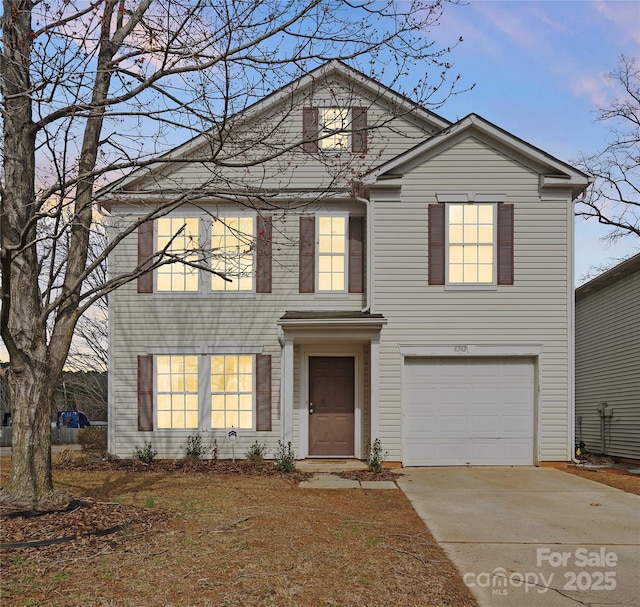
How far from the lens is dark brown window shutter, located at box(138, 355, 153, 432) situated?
13.1m

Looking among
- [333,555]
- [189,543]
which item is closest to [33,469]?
[189,543]

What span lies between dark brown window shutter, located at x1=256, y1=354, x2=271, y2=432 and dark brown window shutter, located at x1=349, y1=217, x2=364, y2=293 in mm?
2325

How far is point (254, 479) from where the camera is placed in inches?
426

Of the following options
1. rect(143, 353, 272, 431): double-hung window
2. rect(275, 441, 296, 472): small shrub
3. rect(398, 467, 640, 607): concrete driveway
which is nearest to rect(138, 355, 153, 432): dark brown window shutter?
rect(143, 353, 272, 431): double-hung window

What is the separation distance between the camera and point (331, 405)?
1308cm

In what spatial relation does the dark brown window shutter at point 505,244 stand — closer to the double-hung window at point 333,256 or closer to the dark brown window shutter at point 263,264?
the double-hung window at point 333,256

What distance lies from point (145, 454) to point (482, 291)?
746cm

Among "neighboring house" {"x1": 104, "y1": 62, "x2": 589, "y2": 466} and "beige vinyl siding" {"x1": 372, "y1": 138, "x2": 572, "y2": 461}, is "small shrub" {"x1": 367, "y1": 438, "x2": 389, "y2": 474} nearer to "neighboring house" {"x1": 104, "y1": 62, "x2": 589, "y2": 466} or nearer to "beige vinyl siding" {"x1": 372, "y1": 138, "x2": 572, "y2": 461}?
"neighboring house" {"x1": 104, "y1": 62, "x2": 589, "y2": 466}

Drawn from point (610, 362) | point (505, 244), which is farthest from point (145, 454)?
point (610, 362)

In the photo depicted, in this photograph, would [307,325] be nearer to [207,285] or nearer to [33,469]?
[207,285]

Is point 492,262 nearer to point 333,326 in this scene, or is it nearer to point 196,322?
point 333,326

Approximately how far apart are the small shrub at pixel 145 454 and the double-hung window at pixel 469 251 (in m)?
6.87

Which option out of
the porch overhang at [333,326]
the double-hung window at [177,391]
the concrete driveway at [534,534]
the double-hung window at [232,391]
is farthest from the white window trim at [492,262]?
the double-hung window at [177,391]

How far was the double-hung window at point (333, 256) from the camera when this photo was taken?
43.3 feet
